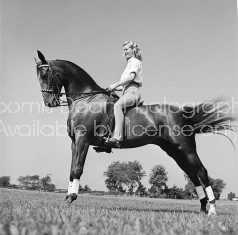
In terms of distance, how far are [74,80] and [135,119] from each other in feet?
6.35

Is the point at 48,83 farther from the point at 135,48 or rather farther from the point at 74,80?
the point at 135,48

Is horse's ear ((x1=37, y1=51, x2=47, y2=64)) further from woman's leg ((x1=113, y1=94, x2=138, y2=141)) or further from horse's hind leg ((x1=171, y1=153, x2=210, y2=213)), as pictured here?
horse's hind leg ((x1=171, y1=153, x2=210, y2=213))

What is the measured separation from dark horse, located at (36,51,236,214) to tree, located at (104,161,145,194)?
447 feet

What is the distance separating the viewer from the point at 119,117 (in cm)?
832

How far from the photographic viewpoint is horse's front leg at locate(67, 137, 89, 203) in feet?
25.9

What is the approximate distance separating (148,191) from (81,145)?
12883cm

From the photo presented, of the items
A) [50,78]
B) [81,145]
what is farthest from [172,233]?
[50,78]

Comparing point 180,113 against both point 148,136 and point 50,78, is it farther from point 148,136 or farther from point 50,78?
point 50,78

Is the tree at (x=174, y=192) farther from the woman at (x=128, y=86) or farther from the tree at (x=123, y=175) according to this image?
the woman at (x=128, y=86)

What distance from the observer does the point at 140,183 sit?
14325 cm

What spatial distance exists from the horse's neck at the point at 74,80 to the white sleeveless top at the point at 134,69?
863 millimetres

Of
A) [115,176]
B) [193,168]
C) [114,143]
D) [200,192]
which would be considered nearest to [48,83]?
[114,143]

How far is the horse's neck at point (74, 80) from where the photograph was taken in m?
8.87

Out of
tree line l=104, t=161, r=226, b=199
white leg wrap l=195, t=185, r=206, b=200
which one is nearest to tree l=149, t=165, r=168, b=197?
tree line l=104, t=161, r=226, b=199
